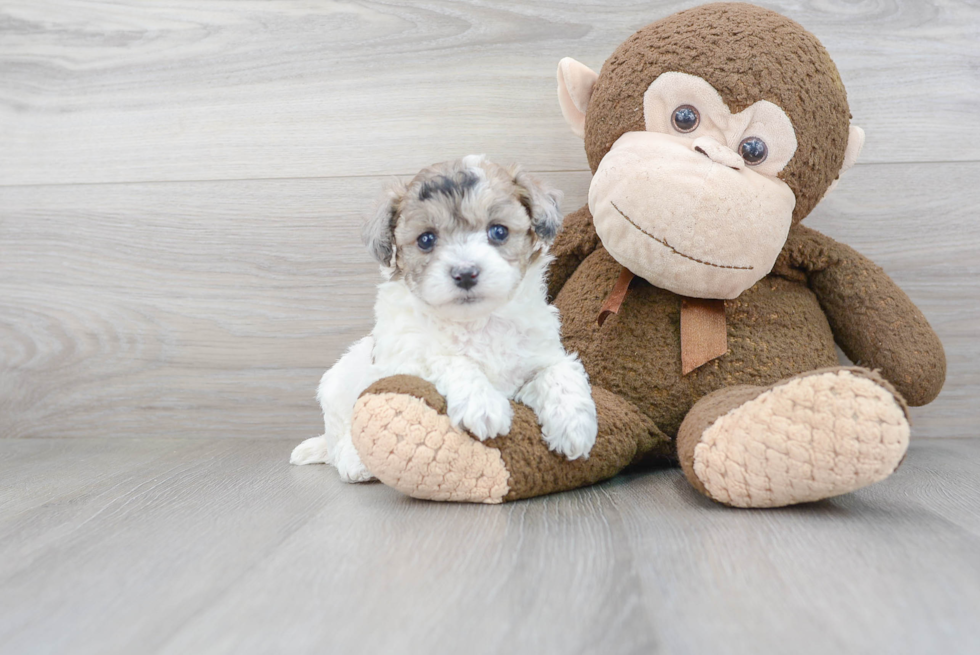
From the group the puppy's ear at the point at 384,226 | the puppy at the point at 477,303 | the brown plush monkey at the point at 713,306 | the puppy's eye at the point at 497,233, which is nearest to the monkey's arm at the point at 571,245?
the brown plush monkey at the point at 713,306

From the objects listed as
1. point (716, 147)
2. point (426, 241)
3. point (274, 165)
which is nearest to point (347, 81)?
point (274, 165)

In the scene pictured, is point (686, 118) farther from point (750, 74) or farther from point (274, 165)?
point (274, 165)

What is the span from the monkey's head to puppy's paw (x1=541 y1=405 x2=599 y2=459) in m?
0.32

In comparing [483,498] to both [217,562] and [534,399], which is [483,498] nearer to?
[534,399]

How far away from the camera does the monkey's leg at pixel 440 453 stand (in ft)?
3.65

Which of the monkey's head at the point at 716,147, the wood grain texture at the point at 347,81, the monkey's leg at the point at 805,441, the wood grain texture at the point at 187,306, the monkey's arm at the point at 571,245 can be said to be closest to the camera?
the monkey's leg at the point at 805,441

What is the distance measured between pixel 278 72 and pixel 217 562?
51.5 inches

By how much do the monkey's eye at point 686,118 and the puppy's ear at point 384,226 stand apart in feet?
1.70

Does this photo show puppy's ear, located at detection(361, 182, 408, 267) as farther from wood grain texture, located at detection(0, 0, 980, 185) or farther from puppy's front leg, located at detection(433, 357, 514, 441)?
wood grain texture, located at detection(0, 0, 980, 185)

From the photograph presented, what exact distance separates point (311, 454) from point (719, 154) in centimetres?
107

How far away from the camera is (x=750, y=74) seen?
127 cm

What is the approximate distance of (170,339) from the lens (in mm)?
1891

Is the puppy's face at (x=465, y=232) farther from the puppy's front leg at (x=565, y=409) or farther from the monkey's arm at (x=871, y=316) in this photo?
the monkey's arm at (x=871, y=316)

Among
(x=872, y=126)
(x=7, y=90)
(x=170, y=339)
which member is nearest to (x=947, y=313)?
(x=872, y=126)
